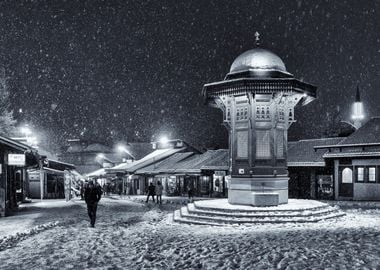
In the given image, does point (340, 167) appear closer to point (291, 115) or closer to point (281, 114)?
point (291, 115)

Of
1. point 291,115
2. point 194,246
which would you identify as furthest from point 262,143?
point 194,246

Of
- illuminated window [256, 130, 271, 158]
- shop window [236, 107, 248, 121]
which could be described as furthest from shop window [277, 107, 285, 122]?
shop window [236, 107, 248, 121]

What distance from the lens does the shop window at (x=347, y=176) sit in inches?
1214

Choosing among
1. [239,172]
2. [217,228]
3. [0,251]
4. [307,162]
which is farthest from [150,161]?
[0,251]

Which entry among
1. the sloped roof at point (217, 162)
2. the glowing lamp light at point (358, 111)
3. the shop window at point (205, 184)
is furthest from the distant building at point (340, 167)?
the glowing lamp light at point (358, 111)

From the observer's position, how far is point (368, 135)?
31.1m

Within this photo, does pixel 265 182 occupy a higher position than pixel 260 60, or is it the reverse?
pixel 260 60

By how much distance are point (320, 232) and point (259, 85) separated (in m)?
7.10

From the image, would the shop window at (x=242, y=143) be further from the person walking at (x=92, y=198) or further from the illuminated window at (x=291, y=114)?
the person walking at (x=92, y=198)

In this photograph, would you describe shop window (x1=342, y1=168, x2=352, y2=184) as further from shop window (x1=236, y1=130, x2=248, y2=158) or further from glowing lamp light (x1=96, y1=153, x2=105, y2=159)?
glowing lamp light (x1=96, y1=153, x2=105, y2=159)

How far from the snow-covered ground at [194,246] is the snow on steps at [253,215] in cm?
56

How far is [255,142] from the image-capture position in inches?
688

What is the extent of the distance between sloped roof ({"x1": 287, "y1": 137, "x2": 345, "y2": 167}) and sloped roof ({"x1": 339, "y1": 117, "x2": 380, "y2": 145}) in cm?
205

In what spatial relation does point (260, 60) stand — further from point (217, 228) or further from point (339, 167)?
point (339, 167)
